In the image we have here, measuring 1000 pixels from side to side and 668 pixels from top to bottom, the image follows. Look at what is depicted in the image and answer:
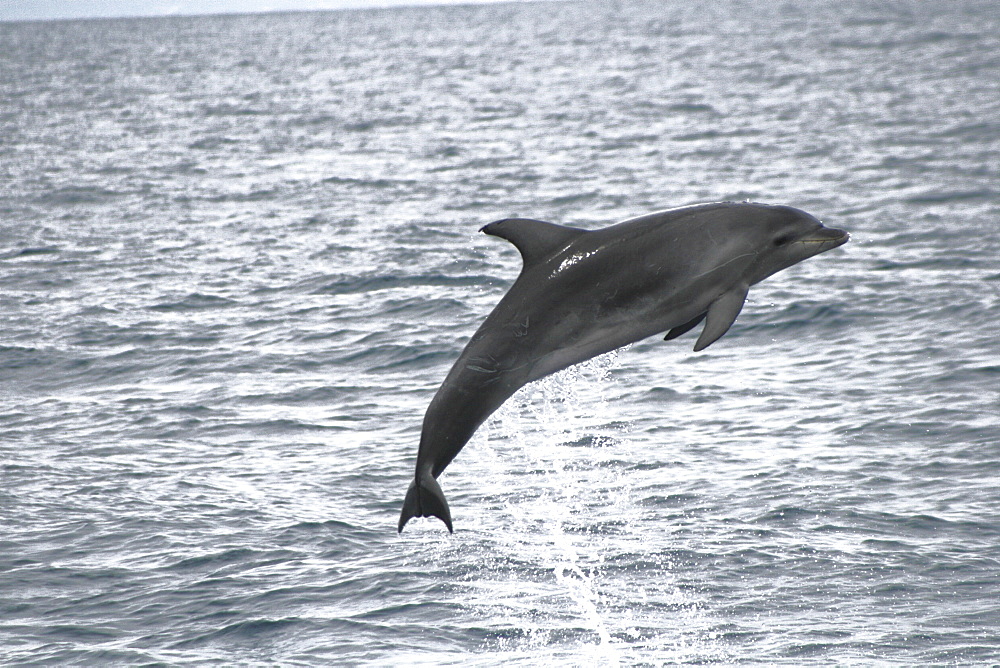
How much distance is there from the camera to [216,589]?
17.1 metres

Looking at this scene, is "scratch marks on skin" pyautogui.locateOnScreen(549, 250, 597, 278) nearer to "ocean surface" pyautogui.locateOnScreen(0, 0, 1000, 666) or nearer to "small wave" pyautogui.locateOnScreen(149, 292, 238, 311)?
"ocean surface" pyautogui.locateOnScreen(0, 0, 1000, 666)

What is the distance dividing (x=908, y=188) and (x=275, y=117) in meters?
41.7

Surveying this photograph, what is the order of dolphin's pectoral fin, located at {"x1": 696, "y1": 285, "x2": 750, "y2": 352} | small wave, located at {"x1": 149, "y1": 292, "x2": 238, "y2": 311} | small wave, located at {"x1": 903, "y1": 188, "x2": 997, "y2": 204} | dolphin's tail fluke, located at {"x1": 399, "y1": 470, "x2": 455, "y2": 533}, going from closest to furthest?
1. dolphin's tail fluke, located at {"x1": 399, "y1": 470, "x2": 455, "y2": 533}
2. dolphin's pectoral fin, located at {"x1": 696, "y1": 285, "x2": 750, "y2": 352}
3. small wave, located at {"x1": 149, "y1": 292, "x2": 238, "y2": 311}
4. small wave, located at {"x1": 903, "y1": 188, "x2": 997, "y2": 204}

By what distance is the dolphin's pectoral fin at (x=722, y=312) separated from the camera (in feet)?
32.0

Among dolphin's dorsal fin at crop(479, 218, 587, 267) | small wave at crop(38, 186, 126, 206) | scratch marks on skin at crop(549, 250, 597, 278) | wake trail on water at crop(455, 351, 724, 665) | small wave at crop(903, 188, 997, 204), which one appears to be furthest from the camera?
small wave at crop(38, 186, 126, 206)

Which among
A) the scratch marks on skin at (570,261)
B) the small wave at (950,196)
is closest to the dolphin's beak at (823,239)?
the scratch marks on skin at (570,261)

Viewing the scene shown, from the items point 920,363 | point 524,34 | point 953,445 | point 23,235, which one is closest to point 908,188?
point 920,363

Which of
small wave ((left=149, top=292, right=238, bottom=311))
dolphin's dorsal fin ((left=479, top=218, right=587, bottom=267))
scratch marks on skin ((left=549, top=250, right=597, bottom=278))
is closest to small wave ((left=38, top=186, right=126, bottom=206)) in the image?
small wave ((left=149, top=292, right=238, bottom=311))

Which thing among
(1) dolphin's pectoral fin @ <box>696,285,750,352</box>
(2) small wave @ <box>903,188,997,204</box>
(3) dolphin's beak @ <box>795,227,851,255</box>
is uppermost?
(3) dolphin's beak @ <box>795,227,851,255</box>

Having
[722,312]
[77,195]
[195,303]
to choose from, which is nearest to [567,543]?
[722,312]

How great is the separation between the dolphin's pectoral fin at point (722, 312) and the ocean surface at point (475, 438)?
649cm

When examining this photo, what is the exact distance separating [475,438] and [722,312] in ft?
40.7

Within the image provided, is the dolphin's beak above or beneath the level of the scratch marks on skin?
beneath

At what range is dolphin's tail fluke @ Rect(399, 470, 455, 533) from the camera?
371 inches
